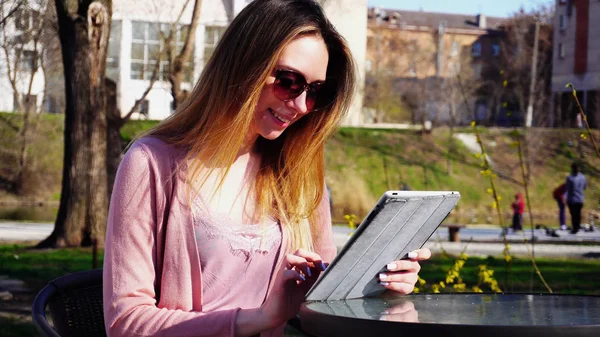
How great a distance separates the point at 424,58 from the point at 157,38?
43758 millimetres

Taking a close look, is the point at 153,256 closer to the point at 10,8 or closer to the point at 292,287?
the point at 292,287

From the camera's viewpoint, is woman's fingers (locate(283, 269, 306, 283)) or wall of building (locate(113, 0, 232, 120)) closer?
woman's fingers (locate(283, 269, 306, 283))

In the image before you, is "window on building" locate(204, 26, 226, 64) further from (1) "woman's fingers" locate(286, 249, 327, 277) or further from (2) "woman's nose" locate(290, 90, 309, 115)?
(1) "woman's fingers" locate(286, 249, 327, 277)

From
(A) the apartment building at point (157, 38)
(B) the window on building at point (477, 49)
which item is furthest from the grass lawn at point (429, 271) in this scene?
(B) the window on building at point (477, 49)

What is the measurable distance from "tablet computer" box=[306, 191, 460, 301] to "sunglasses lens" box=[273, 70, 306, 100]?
547 mm

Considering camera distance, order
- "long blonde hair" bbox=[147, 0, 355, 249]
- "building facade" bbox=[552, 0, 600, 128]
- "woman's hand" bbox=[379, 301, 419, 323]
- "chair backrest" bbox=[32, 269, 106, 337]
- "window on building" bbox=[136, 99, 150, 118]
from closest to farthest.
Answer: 1. "woman's hand" bbox=[379, 301, 419, 323]
2. "long blonde hair" bbox=[147, 0, 355, 249]
3. "chair backrest" bbox=[32, 269, 106, 337]
4. "window on building" bbox=[136, 99, 150, 118]
5. "building facade" bbox=[552, 0, 600, 128]

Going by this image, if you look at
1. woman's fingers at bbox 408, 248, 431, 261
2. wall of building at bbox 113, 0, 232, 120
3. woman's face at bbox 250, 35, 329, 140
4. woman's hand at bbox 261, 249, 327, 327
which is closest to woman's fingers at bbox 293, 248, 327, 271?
woman's hand at bbox 261, 249, 327, 327

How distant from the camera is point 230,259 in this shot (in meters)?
2.79

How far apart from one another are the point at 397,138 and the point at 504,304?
4211 centimetres

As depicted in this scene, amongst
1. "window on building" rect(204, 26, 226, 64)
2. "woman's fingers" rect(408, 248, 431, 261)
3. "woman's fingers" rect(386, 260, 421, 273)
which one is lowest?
"woman's fingers" rect(386, 260, 421, 273)

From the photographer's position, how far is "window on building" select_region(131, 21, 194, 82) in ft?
74.7

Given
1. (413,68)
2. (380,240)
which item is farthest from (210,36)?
(413,68)

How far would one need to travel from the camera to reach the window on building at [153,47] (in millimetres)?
22766

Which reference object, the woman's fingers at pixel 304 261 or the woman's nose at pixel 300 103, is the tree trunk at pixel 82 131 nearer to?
the woman's nose at pixel 300 103
